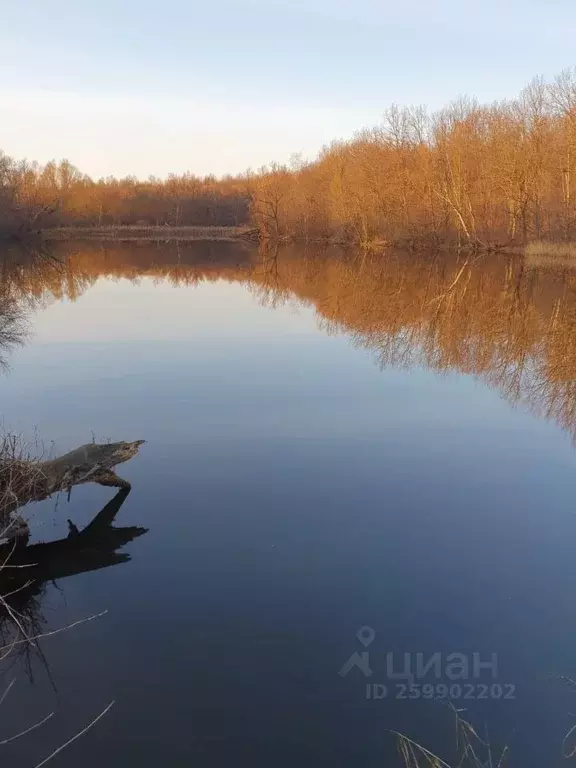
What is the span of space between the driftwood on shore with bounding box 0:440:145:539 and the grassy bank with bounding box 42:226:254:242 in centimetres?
5133

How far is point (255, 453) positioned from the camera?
726 cm

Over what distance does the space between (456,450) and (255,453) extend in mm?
2382

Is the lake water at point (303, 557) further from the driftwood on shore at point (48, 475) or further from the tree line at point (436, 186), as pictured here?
the tree line at point (436, 186)

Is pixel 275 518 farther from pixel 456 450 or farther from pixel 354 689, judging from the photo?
pixel 456 450

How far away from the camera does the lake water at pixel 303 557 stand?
11.7 ft

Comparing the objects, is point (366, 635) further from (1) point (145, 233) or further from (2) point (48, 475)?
(1) point (145, 233)

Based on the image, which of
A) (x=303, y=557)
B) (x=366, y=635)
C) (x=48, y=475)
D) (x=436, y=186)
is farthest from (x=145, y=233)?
(x=366, y=635)

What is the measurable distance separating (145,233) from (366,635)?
2604 inches

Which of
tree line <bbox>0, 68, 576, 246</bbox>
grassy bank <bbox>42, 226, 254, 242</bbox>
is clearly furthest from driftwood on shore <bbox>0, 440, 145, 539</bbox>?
grassy bank <bbox>42, 226, 254, 242</bbox>

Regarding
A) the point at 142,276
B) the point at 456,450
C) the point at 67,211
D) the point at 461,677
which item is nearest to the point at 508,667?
the point at 461,677

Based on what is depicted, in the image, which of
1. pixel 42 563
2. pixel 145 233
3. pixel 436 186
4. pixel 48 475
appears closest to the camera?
pixel 42 563

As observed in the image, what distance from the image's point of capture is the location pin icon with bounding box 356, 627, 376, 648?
4129mm

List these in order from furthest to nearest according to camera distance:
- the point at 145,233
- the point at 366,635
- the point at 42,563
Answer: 1. the point at 145,233
2. the point at 42,563
3. the point at 366,635

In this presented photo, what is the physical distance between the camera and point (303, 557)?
510 cm
